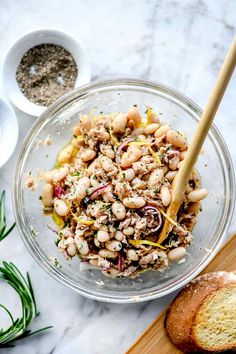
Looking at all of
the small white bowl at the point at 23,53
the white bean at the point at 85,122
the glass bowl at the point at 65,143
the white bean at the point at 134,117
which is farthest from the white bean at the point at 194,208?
the small white bowl at the point at 23,53

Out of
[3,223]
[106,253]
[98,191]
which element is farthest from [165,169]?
[3,223]

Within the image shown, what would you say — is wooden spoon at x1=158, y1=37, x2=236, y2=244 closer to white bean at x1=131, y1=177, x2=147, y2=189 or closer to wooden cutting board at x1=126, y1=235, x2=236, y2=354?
white bean at x1=131, y1=177, x2=147, y2=189

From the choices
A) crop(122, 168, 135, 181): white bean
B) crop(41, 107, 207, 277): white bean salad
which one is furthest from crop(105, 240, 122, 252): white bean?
crop(122, 168, 135, 181): white bean

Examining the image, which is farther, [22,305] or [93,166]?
[22,305]

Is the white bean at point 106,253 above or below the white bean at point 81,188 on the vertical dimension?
below

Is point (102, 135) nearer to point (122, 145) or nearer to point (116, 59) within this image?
point (122, 145)

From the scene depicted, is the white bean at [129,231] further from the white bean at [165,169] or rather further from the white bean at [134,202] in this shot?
the white bean at [165,169]
